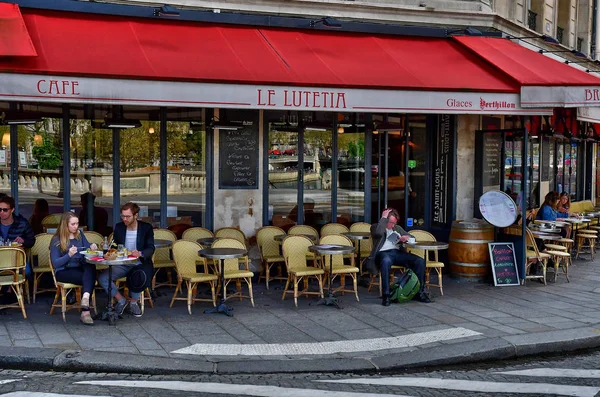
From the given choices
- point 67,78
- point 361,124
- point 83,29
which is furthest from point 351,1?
point 67,78

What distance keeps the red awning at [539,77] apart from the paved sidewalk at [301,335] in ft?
10.1

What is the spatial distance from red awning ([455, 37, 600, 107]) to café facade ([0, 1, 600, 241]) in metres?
0.03

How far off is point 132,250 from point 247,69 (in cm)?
294

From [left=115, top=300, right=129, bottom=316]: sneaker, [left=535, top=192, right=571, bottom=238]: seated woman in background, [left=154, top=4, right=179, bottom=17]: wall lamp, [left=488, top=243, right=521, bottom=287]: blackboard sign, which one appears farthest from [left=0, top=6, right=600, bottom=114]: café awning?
[left=535, top=192, right=571, bottom=238]: seated woman in background

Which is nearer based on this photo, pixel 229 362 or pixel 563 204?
pixel 229 362

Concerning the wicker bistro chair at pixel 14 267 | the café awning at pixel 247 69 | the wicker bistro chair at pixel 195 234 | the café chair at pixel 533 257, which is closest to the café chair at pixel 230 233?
the wicker bistro chair at pixel 195 234

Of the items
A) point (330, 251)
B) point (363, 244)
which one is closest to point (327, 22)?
point (363, 244)

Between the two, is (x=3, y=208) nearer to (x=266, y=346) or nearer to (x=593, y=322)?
(x=266, y=346)

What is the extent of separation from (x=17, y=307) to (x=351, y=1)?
23.7 ft

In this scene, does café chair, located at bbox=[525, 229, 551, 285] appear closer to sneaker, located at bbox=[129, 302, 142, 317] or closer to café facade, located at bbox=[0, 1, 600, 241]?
café facade, located at bbox=[0, 1, 600, 241]

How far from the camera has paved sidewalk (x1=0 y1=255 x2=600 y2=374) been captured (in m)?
6.86

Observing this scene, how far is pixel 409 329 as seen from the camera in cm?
830

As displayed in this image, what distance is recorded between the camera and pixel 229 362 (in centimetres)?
686

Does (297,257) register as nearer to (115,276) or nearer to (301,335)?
(301,335)
